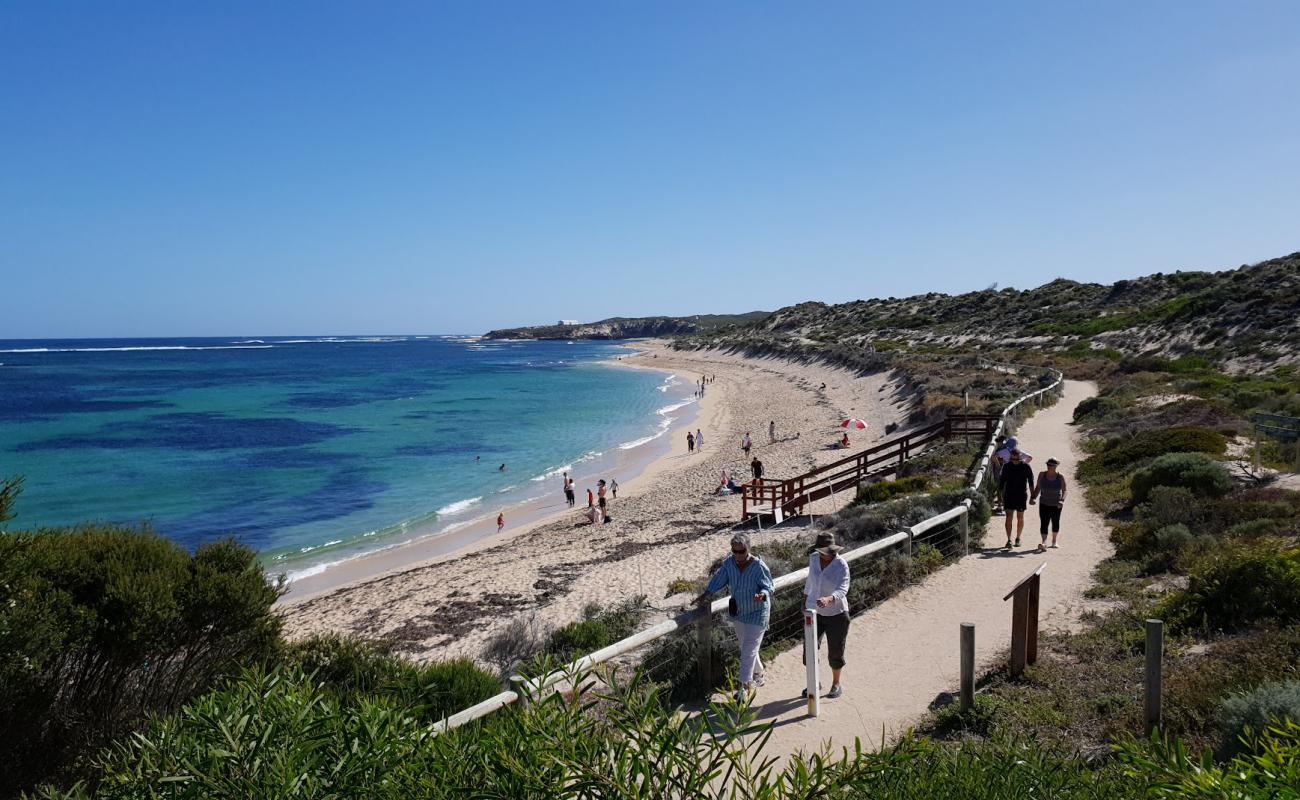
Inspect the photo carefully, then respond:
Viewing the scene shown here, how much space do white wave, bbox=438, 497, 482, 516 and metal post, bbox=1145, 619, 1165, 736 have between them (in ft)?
82.5

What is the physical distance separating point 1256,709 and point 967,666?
1875mm

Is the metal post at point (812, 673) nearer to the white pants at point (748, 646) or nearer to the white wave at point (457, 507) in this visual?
the white pants at point (748, 646)

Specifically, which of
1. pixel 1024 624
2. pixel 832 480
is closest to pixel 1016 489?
pixel 1024 624

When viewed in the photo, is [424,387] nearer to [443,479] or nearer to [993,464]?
[443,479]

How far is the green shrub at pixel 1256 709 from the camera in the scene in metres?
4.59

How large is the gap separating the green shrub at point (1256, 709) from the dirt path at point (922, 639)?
2.22 m

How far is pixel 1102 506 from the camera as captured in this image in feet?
45.1

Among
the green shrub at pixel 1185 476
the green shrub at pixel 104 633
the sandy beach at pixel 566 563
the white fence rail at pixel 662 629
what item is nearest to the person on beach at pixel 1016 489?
the white fence rail at pixel 662 629

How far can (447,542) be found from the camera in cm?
2433

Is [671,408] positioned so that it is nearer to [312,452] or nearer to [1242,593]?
[312,452]

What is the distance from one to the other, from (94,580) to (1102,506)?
14.6m

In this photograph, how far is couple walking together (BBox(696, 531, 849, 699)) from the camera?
272 inches

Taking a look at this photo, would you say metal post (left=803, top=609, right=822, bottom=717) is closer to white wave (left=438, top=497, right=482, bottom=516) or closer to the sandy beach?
the sandy beach

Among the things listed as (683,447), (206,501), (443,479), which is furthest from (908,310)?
(206,501)
